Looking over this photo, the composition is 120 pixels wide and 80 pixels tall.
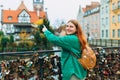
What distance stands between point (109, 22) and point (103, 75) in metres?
45.0

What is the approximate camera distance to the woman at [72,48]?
3496 millimetres

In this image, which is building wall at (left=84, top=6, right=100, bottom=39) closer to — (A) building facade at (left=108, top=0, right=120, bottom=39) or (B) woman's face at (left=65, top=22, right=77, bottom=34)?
(A) building facade at (left=108, top=0, right=120, bottom=39)

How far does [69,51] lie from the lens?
3568 millimetres

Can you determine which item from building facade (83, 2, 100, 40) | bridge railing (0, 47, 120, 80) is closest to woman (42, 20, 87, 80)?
bridge railing (0, 47, 120, 80)

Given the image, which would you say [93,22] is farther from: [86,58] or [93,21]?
[86,58]

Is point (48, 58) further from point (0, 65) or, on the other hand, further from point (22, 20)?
point (22, 20)

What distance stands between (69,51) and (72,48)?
0.06 metres

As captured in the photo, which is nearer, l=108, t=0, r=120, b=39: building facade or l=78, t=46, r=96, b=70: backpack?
l=78, t=46, r=96, b=70: backpack

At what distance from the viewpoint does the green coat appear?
3.48 meters

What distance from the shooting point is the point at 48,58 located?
431 centimetres

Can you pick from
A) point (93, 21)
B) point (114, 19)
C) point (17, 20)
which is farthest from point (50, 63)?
point (17, 20)

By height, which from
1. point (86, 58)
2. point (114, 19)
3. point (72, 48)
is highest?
point (114, 19)

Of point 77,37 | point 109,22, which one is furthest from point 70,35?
point 109,22

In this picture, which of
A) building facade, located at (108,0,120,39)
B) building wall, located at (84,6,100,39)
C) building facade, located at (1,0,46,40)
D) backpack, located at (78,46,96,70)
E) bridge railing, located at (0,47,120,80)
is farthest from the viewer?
building facade, located at (1,0,46,40)
